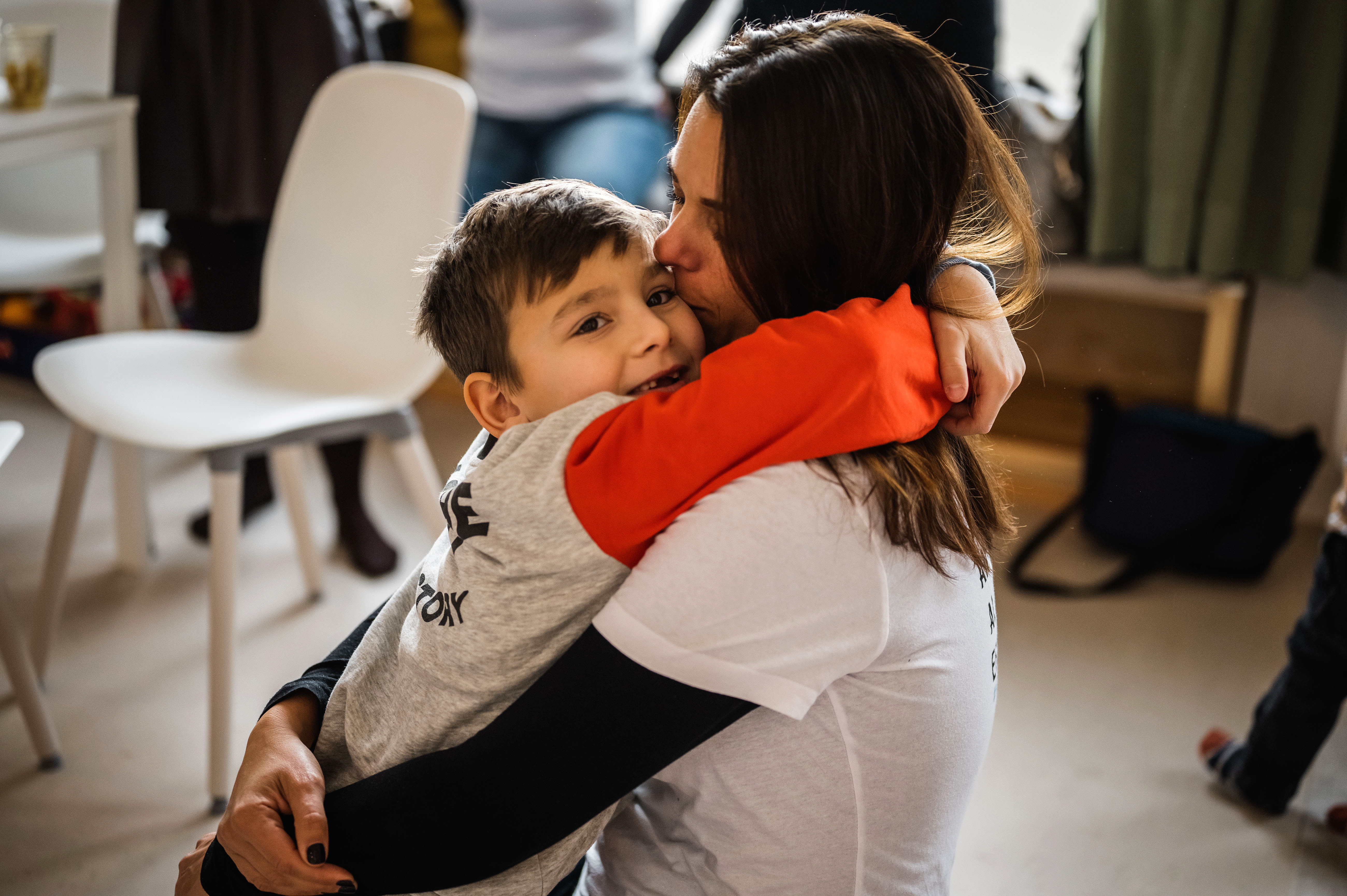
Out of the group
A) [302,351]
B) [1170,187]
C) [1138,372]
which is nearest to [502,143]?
[302,351]

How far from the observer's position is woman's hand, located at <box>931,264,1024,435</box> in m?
0.71

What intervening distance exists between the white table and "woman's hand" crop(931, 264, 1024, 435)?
1422mm

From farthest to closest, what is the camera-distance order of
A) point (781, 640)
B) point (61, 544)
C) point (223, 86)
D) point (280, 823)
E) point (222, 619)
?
1. point (223, 86)
2. point (61, 544)
3. point (222, 619)
4. point (280, 823)
5. point (781, 640)

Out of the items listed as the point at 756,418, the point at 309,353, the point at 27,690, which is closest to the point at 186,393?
the point at 309,353

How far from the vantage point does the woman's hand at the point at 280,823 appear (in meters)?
0.71

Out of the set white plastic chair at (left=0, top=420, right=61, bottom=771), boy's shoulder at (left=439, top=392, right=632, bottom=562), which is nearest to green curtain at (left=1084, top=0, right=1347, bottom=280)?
boy's shoulder at (left=439, top=392, right=632, bottom=562)

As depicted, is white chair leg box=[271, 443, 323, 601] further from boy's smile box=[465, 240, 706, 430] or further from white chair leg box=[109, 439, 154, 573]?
boy's smile box=[465, 240, 706, 430]

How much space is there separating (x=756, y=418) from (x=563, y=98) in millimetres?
1852

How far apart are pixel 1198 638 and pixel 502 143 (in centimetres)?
168

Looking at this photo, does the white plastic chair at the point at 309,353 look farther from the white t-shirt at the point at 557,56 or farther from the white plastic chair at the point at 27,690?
the white t-shirt at the point at 557,56

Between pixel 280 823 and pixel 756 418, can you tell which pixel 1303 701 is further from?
pixel 280 823

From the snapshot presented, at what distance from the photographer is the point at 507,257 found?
789 millimetres

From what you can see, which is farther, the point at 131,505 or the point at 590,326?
the point at 131,505

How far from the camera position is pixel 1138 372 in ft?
8.57
